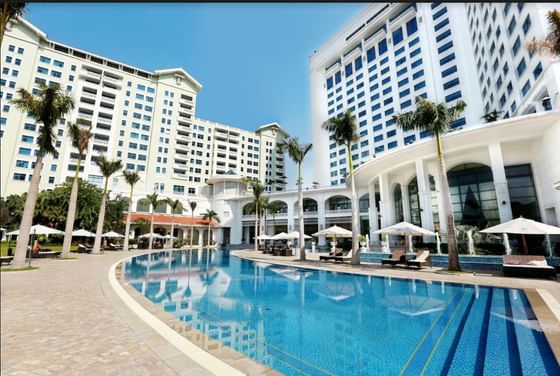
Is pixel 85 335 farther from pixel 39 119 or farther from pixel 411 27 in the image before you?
pixel 411 27

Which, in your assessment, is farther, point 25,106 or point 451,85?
point 451,85

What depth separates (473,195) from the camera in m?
22.8

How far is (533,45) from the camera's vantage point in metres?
9.46

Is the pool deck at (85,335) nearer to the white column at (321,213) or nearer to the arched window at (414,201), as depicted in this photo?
the arched window at (414,201)

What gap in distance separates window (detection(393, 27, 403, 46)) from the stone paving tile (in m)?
66.5

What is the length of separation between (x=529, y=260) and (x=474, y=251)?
17.6 ft

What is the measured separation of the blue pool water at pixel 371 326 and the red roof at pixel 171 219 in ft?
116

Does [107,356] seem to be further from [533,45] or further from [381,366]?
[533,45]

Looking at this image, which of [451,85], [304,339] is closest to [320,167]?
[451,85]

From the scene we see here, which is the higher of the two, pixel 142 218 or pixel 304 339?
pixel 142 218

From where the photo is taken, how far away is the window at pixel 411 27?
178ft

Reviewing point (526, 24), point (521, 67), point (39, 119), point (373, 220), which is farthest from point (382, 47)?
point (39, 119)

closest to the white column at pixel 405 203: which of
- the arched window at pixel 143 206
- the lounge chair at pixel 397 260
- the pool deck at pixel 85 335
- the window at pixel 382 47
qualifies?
the lounge chair at pixel 397 260

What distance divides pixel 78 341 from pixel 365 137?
2282 inches
